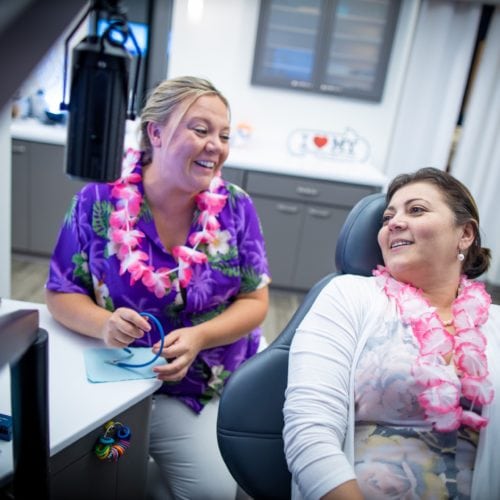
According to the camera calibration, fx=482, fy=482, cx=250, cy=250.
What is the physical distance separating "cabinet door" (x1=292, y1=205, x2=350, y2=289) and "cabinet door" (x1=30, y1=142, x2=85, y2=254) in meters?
1.44

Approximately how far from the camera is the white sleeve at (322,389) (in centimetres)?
96

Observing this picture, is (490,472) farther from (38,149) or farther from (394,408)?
(38,149)

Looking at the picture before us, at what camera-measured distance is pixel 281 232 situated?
10.2 feet

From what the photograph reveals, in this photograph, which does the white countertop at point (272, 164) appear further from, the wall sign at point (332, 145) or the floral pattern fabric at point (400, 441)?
the floral pattern fabric at point (400, 441)

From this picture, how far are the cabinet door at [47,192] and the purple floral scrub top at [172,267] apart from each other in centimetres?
181

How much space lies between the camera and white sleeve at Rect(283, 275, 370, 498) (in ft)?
3.16

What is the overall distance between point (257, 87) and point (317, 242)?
1.22m

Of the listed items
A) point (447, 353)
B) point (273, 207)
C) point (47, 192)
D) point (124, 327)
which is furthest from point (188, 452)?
point (47, 192)

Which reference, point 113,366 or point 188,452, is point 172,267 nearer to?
point 113,366

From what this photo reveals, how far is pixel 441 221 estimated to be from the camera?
3.96 feet

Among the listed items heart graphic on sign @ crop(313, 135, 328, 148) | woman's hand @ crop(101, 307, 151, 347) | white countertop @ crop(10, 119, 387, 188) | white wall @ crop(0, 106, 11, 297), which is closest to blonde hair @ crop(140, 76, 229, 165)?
woman's hand @ crop(101, 307, 151, 347)

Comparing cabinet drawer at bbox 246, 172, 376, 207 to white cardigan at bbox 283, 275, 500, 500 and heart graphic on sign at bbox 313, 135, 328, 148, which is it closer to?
heart graphic on sign at bbox 313, 135, 328, 148

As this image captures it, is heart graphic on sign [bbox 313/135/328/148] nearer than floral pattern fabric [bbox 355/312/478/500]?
No

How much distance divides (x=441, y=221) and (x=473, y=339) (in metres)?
0.30
